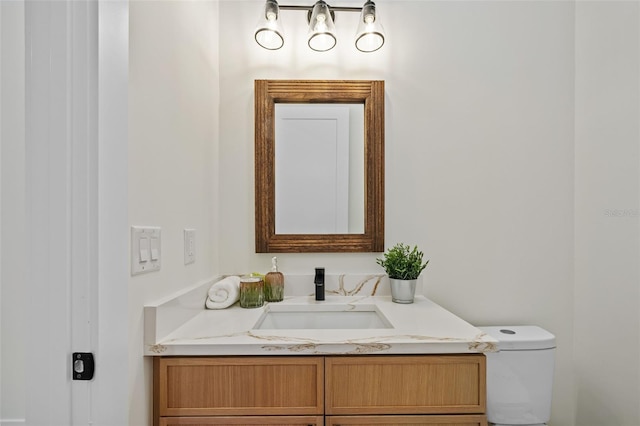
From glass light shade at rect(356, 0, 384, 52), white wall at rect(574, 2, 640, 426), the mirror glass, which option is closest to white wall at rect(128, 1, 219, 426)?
the mirror glass

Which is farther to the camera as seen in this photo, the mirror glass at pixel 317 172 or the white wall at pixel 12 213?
the mirror glass at pixel 317 172

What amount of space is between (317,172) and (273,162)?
188 millimetres

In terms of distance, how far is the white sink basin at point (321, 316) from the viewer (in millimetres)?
1259

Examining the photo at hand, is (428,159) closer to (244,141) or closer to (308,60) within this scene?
(308,60)

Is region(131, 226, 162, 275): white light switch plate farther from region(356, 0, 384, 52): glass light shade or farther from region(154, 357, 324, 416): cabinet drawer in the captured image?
region(356, 0, 384, 52): glass light shade

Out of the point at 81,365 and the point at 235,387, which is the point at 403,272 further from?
the point at 81,365

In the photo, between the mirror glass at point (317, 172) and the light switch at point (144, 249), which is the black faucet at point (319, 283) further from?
the light switch at point (144, 249)

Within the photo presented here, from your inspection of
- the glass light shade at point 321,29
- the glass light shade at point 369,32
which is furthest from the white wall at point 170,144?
the glass light shade at point 369,32

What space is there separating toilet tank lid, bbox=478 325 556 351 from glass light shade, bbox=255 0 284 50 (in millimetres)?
1404

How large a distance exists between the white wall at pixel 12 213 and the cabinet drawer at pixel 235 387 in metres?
0.28

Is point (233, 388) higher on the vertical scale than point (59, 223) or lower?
lower

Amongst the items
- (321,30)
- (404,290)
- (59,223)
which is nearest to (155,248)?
(59,223)

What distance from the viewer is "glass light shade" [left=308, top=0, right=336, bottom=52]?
1.29m

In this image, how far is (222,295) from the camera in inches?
48.1
